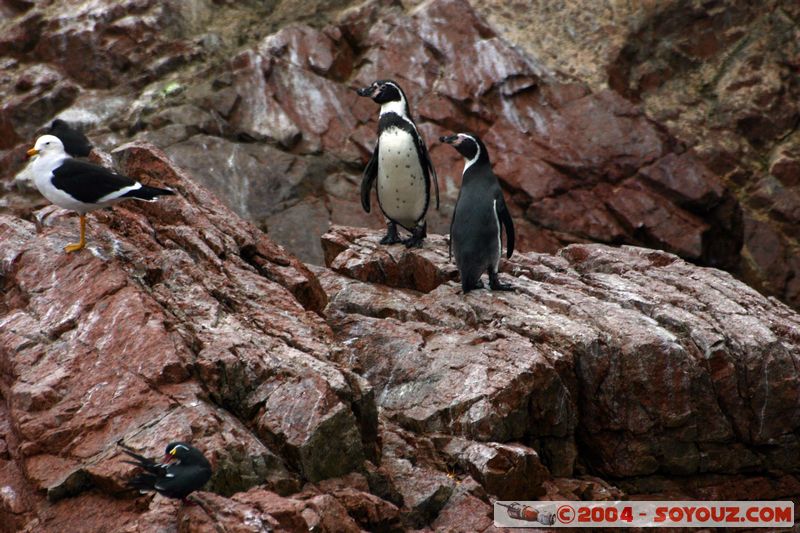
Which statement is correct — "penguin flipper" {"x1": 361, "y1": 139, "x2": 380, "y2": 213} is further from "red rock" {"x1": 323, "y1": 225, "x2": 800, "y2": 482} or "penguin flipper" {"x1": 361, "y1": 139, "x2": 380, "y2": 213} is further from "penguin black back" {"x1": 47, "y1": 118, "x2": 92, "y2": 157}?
"penguin black back" {"x1": 47, "y1": 118, "x2": 92, "y2": 157}

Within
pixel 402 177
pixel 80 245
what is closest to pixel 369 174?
pixel 402 177

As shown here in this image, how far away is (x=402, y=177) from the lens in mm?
11828

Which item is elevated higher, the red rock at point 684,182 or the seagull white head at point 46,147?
the seagull white head at point 46,147

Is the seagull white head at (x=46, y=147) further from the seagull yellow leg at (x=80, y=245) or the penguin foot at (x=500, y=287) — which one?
the penguin foot at (x=500, y=287)

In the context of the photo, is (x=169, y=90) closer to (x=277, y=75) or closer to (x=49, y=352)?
(x=277, y=75)

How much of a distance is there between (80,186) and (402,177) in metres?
4.77

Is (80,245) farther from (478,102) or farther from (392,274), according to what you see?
(478,102)

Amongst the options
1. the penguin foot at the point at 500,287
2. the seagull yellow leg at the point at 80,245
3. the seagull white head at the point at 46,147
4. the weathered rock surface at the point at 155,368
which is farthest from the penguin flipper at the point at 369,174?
the seagull yellow leg at the point at 80,245

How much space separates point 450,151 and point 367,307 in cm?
625

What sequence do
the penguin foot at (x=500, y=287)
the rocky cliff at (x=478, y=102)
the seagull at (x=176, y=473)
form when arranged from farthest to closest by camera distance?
the rocky cliff at (x=478, y=102) → the penguin foot at (x=500, y=287) → the seagull at (x=176, y=473)

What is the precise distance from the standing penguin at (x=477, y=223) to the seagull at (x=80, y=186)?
3.16 m

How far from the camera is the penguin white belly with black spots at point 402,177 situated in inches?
463

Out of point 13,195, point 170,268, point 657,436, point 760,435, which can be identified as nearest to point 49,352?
point 170,268

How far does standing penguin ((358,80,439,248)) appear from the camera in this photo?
38.6ft
